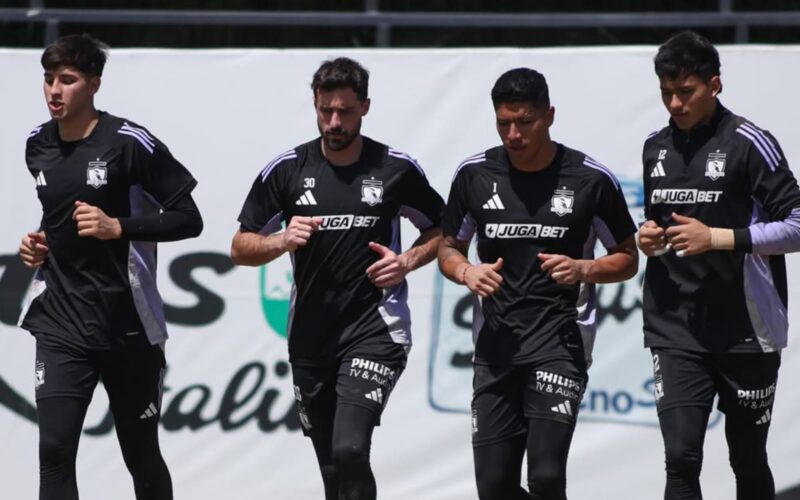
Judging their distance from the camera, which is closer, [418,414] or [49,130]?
[49,130]

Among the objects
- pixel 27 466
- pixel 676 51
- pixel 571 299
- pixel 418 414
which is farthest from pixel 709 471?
pixel 27 466

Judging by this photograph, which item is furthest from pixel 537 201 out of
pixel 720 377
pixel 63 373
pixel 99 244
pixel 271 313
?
pixel 271 313

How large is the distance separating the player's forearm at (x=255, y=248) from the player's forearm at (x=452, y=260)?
0.64 m

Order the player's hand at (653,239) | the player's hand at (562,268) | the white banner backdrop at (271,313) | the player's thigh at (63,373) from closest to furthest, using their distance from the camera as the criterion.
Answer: the player's hand at (562,268), the player's hand at (653,239), the player's thigh at (63,373), the white banner backdrop at (271,313)

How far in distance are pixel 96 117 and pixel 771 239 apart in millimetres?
2743

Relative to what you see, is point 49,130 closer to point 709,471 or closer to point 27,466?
point 27,466

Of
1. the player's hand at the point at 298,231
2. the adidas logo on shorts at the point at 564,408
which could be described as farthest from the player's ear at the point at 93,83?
the adidas logo on shorts at the point at 564,408

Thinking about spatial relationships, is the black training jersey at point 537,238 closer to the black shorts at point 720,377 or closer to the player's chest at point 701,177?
the player's chest at point 701,177

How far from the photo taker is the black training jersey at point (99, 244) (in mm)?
5664

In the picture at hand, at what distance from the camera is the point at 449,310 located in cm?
728

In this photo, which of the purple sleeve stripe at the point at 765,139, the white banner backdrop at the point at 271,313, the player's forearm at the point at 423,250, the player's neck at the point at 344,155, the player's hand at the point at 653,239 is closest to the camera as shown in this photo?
the player's hand at the point at 653,239

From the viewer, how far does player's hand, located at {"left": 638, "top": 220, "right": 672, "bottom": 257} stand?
537 cm

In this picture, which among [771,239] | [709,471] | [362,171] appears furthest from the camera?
[709,471]

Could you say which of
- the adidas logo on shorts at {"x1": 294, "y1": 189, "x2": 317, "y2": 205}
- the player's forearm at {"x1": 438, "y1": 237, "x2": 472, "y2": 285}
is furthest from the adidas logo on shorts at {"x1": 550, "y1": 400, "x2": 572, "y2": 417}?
the adidas logo on shorts at {"x1": 294, "y1": 189, "x2": 317, "y2": 205}
